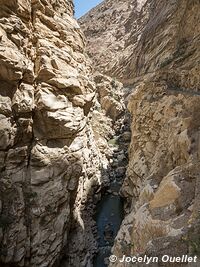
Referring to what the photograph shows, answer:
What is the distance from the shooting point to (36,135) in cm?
1697

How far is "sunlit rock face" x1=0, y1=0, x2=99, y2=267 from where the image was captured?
15.4m

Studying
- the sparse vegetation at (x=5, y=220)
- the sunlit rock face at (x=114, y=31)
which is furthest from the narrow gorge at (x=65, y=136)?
the sunlit rock face at (x=114, y=31)

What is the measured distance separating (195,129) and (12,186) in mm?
9633

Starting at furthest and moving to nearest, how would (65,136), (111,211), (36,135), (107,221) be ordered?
(111,211), (107,221), (65,136), (36,135)

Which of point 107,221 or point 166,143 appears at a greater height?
point 166,143

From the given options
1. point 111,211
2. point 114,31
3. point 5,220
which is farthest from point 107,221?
point 114,31

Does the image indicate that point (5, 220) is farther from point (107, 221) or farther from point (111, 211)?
point (111, 211)

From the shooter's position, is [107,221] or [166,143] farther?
[107,221]

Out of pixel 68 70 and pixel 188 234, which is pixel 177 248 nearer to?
pixel 188 234

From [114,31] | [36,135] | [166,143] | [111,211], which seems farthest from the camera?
[114,31]

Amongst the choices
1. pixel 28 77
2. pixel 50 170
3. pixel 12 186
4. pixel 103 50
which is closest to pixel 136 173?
pixel 50 170

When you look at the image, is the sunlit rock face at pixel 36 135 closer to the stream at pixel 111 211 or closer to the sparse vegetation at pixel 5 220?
the sparse vegetation at pixel 5 220

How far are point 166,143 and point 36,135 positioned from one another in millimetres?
7392

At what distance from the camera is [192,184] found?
8.30 meters
